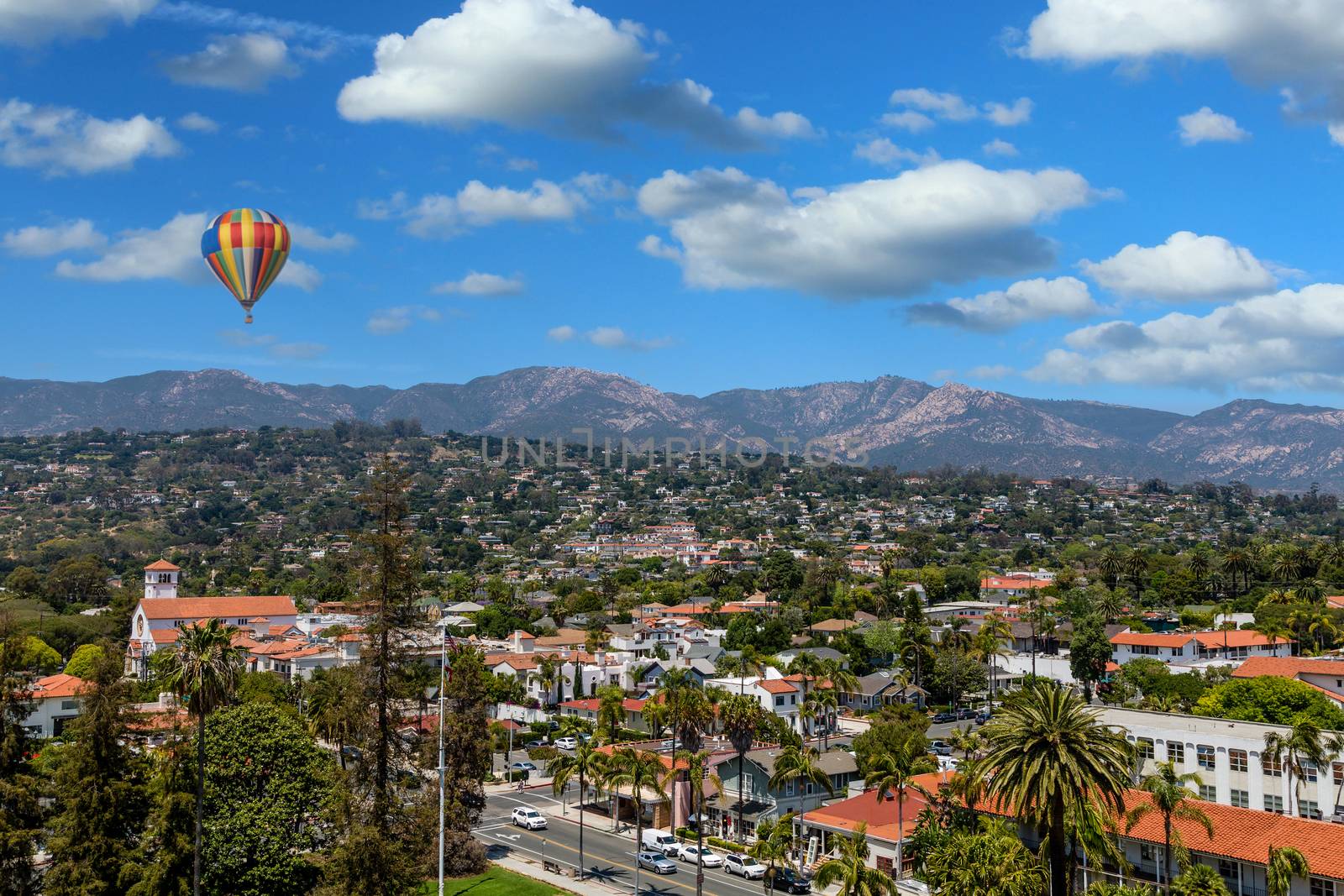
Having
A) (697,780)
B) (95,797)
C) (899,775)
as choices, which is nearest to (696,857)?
(697,780)

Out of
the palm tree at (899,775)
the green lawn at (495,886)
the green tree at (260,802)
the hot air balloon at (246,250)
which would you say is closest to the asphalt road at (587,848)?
the green lawn at (495,886)

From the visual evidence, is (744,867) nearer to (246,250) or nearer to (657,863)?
(657,863)

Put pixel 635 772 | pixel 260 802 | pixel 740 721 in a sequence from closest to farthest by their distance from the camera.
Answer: pixel 260 802, pixel 635 772, pixel 740 721

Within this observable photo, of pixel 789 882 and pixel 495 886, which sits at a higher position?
pixel 789 882

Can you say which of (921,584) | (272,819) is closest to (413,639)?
(272,819)

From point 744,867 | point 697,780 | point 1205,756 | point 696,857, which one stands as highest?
point 1205,756

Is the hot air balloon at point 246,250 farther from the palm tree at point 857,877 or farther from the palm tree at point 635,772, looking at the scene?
the palm tree at point 857,877

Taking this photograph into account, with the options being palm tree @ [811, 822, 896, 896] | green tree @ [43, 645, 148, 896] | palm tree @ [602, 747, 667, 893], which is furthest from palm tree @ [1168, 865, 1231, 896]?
green tree @ [43, 645, 148, 896]
